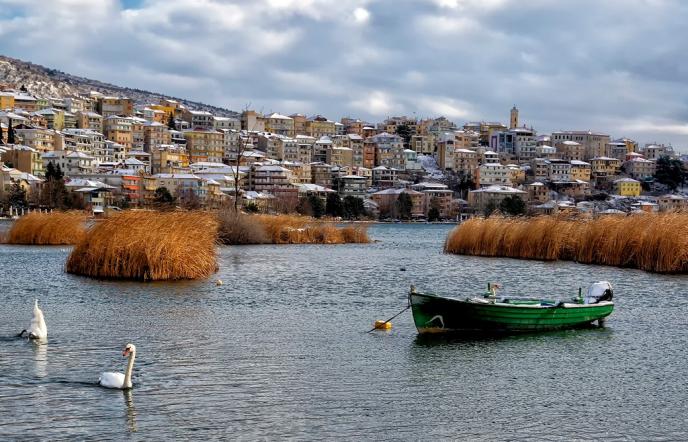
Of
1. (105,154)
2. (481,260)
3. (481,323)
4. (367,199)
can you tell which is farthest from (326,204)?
(481,323)

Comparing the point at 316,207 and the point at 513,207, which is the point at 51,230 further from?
the point at 513,207

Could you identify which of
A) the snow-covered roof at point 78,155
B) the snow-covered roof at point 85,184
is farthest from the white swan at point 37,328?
the snow-covered roof at point 78,155

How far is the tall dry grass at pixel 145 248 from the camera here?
1158 inches

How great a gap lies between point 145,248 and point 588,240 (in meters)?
22.2

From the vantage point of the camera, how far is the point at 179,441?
12328 millimetres

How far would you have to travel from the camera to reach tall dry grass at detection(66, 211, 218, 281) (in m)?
29.4

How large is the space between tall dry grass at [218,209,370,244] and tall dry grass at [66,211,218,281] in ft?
68.2

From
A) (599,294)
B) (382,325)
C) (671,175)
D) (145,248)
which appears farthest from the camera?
(671,175)

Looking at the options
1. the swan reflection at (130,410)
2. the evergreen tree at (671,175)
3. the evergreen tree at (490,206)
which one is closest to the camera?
the swan reflection at (130,410)

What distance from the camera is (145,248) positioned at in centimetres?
2964

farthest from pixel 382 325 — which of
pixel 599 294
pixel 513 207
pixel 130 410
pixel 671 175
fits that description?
pixel 671 175

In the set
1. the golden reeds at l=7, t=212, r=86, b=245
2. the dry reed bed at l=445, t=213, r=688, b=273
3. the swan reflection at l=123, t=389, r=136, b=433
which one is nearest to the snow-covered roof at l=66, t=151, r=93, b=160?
the golden reeds at l=7, t=212, r=86, b=245

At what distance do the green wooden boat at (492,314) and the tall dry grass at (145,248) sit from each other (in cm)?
1136

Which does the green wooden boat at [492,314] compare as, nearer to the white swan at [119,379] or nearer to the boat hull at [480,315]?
the boat hull at [480,315]
